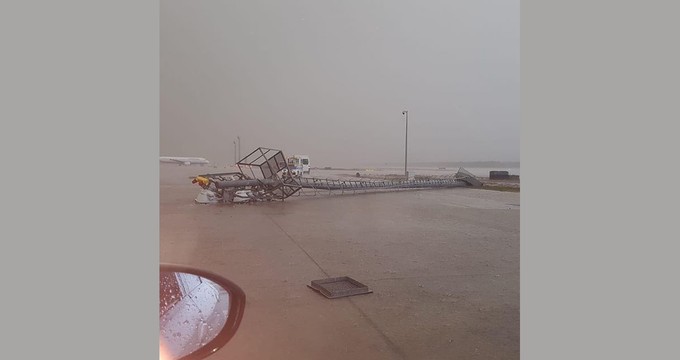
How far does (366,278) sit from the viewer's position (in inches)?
151

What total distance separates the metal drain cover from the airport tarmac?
8 centimetres

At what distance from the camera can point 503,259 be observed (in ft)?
15.5

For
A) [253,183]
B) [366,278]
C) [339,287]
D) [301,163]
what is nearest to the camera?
[339,287]

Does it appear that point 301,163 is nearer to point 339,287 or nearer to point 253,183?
point 253,183

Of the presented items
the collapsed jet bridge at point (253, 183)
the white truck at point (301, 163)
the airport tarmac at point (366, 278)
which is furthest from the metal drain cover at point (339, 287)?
the white truck at point (301, 163)

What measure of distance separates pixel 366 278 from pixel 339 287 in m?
0.42

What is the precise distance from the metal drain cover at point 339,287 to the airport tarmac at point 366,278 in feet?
0.26

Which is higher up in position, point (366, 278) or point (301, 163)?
point (301, 163)

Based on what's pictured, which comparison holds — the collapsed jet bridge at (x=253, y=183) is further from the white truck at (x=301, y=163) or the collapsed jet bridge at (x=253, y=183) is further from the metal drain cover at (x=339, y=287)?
the metal drain cover at (x=339, y=287)

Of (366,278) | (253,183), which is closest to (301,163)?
(253,183)

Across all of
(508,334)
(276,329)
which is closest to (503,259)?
(508,334)

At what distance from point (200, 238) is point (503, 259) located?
12.1 ft

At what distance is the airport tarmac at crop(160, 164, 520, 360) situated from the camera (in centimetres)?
240

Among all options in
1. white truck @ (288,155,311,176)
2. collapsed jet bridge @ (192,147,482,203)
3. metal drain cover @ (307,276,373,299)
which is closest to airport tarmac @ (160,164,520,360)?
metal drain cover @ (307,276,373,299)
